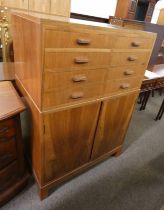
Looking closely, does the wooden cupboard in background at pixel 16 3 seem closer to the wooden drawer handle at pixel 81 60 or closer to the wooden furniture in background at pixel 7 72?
the wooden furniture in background at pixel 7 72

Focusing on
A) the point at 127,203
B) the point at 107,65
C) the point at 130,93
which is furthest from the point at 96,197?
the point at 107,65

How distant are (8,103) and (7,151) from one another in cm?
33

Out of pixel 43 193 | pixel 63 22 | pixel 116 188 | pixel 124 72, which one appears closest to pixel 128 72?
pixel 124 72

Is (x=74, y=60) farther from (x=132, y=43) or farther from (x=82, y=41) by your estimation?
(x=132, y=43)

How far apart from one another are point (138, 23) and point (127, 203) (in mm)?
2633

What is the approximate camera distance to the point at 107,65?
1.05 metres

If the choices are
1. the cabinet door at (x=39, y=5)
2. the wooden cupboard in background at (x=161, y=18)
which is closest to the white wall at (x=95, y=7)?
the cabinet door at (x=39, y=5)

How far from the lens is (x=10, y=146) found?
3.53 ft

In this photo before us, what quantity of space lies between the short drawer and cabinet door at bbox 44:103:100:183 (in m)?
0.43

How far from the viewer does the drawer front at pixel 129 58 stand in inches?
41.9

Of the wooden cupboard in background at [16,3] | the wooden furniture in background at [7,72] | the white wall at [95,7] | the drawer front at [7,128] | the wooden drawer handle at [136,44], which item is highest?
the white wall at [95,7]

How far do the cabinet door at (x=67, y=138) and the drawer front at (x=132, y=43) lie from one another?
1.40ft

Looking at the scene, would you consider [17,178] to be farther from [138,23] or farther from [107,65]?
[138,23]

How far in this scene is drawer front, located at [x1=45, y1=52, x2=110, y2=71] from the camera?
803mm
